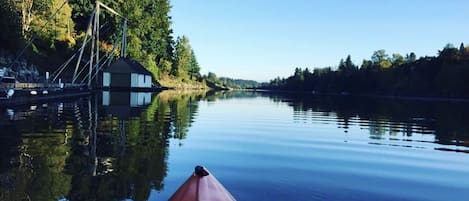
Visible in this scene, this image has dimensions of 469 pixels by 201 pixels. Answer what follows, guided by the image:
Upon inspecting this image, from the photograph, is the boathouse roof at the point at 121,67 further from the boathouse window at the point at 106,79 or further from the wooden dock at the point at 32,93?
the wooden dock at the point at 32,93

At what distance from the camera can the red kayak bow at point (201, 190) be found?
5102mm

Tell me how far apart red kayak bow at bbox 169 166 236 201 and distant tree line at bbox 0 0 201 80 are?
169 feet

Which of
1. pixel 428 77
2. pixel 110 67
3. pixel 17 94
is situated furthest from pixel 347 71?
pixel 17 94

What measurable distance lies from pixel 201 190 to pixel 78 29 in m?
89.9

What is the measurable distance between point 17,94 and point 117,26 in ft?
201

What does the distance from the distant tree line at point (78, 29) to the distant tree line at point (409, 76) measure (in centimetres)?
6406

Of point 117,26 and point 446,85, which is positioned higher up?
point 117,26

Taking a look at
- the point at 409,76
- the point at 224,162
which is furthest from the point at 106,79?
the point at 409,76

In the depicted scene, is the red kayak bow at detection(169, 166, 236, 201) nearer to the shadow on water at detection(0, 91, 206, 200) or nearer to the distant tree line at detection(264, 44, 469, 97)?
the shadow on water at detection(0, 91, 206, 200)

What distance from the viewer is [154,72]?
104 metres

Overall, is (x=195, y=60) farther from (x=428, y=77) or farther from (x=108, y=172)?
(x=108, y=172)

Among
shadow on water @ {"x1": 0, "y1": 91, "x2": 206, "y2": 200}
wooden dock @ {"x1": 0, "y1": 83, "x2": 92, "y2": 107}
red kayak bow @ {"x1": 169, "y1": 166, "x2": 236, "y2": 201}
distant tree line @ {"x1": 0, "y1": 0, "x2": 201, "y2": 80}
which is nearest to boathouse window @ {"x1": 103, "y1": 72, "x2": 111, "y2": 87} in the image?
distant tree line @ {"x1": 0, "y1": 0, "x2": 201, "y2": 80}

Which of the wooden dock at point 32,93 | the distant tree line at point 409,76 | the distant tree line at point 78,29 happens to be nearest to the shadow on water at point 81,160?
the wooden dock at point 32,93

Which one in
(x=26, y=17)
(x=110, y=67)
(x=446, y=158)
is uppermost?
(x=26, y=17)
